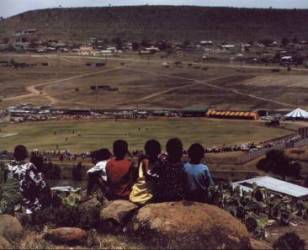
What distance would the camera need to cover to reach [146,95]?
312 feet

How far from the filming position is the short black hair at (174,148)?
35.1 ft

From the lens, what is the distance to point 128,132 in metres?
68.0

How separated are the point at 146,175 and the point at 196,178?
0.81 m

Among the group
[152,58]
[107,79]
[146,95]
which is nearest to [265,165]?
[146,95]

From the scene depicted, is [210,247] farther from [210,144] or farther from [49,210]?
[210,144]

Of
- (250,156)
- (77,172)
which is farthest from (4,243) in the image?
(250,156)

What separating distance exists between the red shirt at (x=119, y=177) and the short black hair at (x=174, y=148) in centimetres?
86

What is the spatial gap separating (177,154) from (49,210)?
2353 mm

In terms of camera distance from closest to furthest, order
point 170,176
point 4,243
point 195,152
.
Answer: point 4,243
point 170,176
point 195,152

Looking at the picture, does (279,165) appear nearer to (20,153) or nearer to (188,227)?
(20,153)

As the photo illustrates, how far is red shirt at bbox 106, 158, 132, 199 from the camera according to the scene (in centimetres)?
1136

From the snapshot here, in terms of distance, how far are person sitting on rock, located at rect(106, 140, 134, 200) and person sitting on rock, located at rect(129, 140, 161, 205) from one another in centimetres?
24

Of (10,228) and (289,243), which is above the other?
(10,228)

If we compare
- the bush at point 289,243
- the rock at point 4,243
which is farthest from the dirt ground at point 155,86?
the rock at point 4,243
